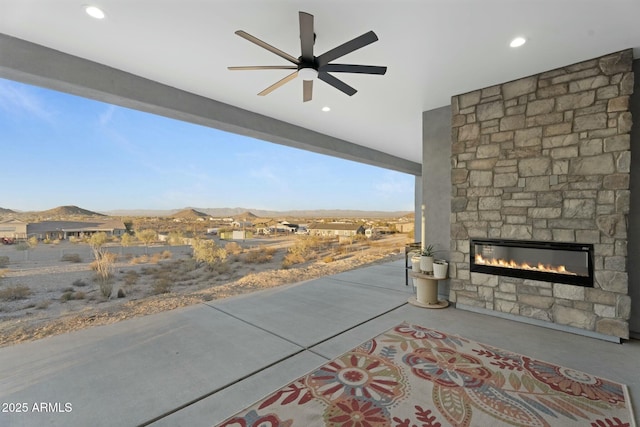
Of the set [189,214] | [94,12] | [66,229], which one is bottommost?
[66,229]

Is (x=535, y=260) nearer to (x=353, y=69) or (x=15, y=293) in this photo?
(x=353, y=69)

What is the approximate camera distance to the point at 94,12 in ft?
7.23

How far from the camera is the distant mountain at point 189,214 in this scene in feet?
15.7

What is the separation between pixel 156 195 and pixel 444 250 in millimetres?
4621

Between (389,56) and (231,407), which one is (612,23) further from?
(231,407)

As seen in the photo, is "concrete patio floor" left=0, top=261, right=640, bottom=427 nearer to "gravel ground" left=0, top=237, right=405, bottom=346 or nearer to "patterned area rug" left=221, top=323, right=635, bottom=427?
"patterned area rug" left=221, top=323, right=635, bottom=427

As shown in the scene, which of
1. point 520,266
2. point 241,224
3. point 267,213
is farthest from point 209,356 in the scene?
point 267,213

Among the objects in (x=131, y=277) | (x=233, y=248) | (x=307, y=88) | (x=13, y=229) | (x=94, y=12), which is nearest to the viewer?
(x=94, y=12)

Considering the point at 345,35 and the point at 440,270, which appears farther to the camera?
the point at 440,270

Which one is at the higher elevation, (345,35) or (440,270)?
(345,35)

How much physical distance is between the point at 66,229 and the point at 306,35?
13.3 feet

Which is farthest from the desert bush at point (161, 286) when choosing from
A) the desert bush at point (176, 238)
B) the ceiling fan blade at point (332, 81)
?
the ceiling fan blade at point (332, 81)

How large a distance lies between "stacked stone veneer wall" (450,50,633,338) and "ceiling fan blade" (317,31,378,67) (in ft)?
7.85

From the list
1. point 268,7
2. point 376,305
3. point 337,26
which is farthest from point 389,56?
point 376,305
